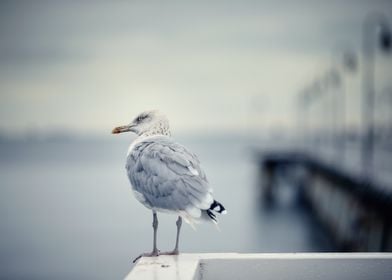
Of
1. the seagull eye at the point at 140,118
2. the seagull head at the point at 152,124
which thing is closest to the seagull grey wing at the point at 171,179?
the seagull head at the point at 152,124

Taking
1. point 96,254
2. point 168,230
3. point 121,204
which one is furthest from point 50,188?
point 96,254

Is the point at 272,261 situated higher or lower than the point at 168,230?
higher

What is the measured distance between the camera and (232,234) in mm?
30234

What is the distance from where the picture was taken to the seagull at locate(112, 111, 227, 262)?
13.0 ft

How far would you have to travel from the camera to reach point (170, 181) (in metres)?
4.12

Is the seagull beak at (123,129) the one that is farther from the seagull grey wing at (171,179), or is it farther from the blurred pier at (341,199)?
the blurred pier at (341,199)

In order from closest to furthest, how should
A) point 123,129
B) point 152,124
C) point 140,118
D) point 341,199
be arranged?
point 152,124
point 140,118
point 123,129
point 341,199

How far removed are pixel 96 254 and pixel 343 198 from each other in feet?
29.7

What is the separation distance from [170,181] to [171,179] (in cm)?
1

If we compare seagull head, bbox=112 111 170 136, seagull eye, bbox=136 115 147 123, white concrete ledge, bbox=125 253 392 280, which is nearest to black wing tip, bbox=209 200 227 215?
white concrete ledge, bbox=125 253 392 280

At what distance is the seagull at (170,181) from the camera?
3977 mm

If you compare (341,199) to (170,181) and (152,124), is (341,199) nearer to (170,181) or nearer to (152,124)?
(152,124)

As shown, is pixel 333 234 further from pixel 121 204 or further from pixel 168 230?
pixel 121 204

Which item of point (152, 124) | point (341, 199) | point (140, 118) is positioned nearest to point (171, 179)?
point (152, 124)
